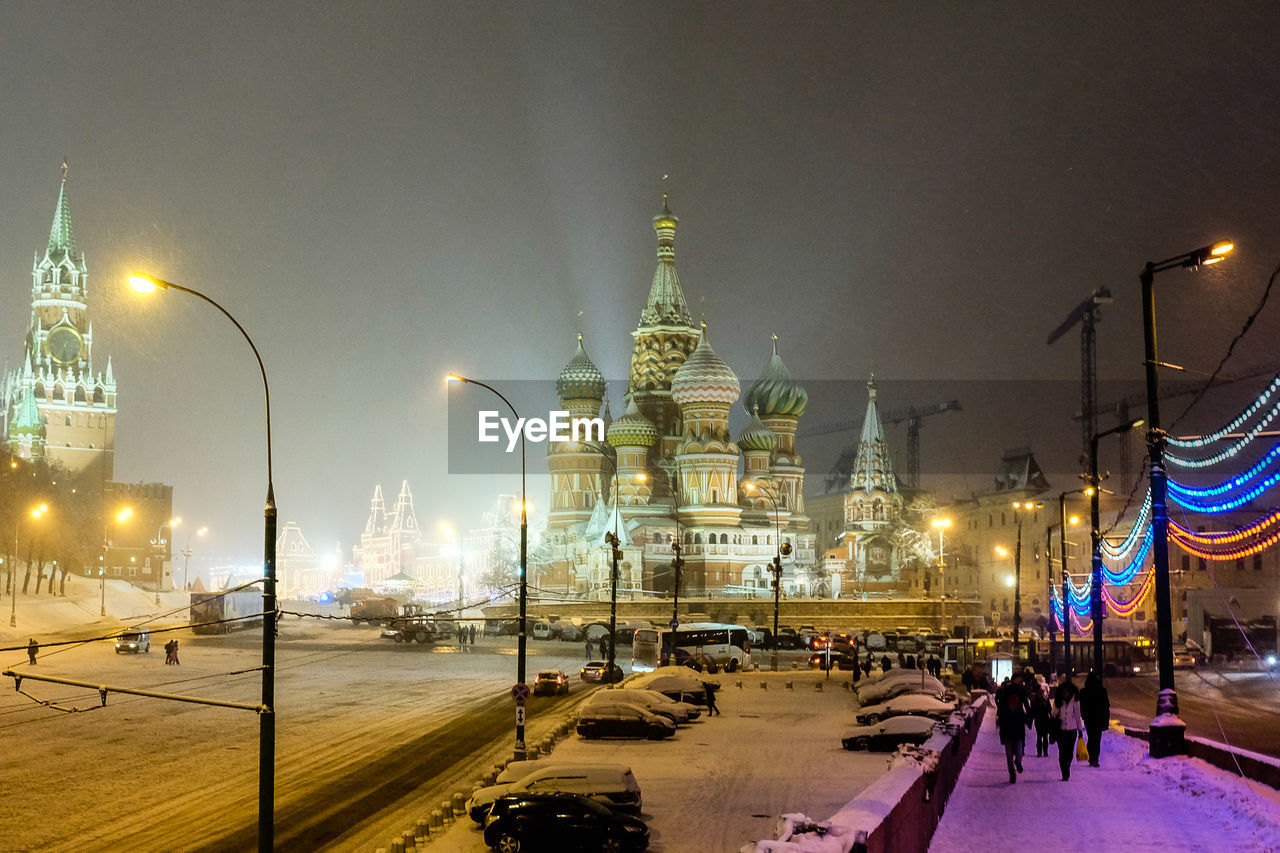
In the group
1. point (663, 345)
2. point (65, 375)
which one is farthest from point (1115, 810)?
point (65, 375)

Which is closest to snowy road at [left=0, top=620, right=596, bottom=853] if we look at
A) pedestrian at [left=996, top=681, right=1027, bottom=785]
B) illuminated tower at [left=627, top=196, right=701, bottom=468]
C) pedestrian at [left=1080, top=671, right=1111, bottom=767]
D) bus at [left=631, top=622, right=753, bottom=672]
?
bus at [left=631, top=622, right=753, bottom=672]

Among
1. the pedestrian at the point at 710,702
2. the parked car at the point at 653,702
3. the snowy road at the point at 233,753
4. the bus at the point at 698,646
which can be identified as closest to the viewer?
the snowy road at the point at 233,753

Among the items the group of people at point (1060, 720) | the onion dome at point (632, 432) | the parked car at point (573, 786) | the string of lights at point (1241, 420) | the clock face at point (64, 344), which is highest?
the clock face at point (64, 344)

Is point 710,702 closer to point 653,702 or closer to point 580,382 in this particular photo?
point 653,702

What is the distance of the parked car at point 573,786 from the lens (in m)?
19.7

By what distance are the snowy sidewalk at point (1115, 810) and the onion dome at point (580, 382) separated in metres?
93.7

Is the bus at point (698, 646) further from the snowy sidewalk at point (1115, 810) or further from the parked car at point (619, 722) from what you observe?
the snowy sidewalk at point (1115, 810)

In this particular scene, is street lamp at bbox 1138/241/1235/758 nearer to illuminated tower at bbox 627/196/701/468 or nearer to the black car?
the black car

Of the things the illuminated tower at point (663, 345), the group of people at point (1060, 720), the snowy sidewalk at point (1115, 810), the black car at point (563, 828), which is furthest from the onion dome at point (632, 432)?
the black car at point (563, 828)

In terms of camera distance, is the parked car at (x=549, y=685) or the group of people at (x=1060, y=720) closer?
the group of people at (x=1060, y=720)

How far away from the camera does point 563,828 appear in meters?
18.5

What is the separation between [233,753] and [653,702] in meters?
10.7

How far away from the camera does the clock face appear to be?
154m

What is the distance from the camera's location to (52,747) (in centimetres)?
3073
